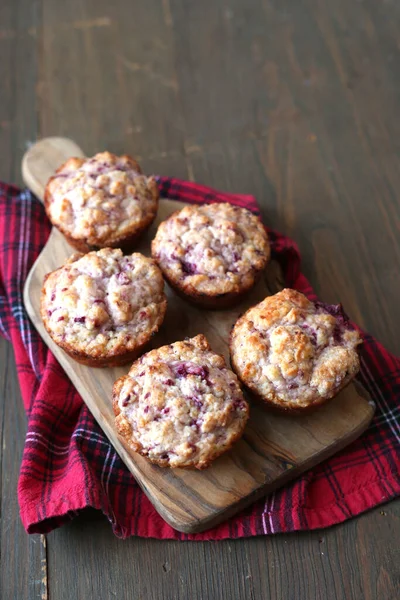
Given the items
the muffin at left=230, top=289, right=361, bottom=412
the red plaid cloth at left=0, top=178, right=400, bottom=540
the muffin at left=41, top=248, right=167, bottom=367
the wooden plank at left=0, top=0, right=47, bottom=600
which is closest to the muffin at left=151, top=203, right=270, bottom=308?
the muffin at left=41, top=248, right=167, bottom=367

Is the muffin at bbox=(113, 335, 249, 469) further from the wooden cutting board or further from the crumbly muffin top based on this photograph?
the crumbly muffin top

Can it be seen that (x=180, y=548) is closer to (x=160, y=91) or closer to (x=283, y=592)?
(x=283, y=592)

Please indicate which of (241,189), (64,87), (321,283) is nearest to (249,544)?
(321,283)

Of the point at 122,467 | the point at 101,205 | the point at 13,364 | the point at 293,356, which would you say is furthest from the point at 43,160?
the point at 293,356

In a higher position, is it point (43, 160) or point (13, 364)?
point (43, 160)

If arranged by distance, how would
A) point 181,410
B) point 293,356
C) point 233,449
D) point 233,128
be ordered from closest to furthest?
point 181,410 < point 293,356 < point 233,449 < point 233,128

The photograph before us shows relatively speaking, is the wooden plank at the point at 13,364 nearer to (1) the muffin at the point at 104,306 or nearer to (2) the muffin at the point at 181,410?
(1) the muffin at the point at 104,306

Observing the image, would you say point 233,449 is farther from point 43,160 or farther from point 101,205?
point 43,160

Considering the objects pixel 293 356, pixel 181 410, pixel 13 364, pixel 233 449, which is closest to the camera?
pixel 181 410
